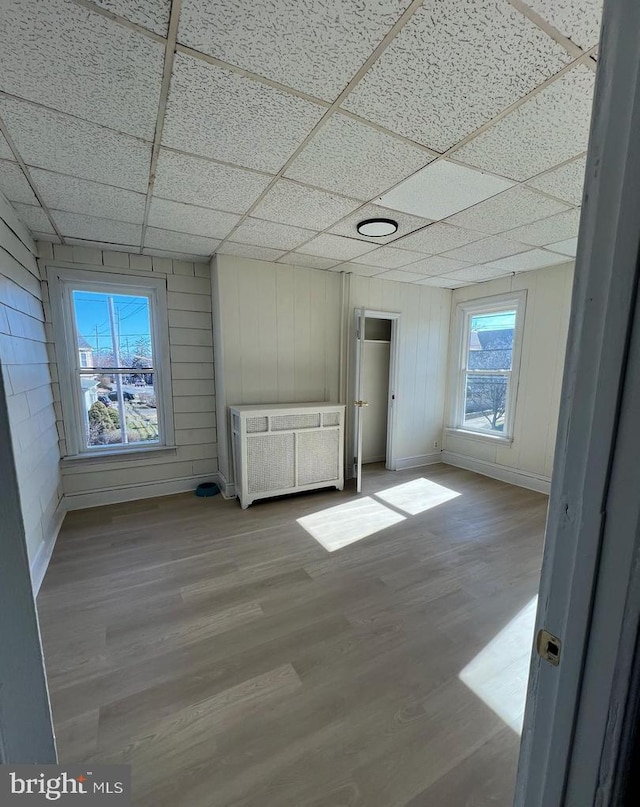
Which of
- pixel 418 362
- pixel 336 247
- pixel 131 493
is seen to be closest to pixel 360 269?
pixel 336 247

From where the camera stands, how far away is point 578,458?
47cm

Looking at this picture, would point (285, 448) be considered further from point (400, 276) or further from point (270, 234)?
point (400, 276)

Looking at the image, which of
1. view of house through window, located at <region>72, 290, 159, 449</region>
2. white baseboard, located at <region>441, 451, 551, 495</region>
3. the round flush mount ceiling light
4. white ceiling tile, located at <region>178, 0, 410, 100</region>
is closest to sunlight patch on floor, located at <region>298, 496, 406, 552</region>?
white baseboard, located at <region>441, 451, 551, 495</region>

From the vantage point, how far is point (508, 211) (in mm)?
2336

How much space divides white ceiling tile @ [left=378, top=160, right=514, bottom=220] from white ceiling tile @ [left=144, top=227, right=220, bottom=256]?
166 cm

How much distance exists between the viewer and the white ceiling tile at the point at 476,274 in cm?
375

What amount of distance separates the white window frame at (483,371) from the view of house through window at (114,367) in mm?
4005

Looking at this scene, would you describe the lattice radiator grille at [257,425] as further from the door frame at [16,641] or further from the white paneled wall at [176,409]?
the door frame at [16,641]

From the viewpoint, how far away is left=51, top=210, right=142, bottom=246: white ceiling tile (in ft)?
8.18

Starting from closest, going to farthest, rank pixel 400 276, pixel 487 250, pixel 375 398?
pixel 487 250
pixel 400 276
pixel 375 398

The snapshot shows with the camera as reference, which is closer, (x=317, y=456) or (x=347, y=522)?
(x=347, y=522)

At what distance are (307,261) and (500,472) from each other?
350 cm

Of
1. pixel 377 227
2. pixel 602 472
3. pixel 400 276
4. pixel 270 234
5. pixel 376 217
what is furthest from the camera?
pixel 400 276

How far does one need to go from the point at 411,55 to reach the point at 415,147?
0.52m
